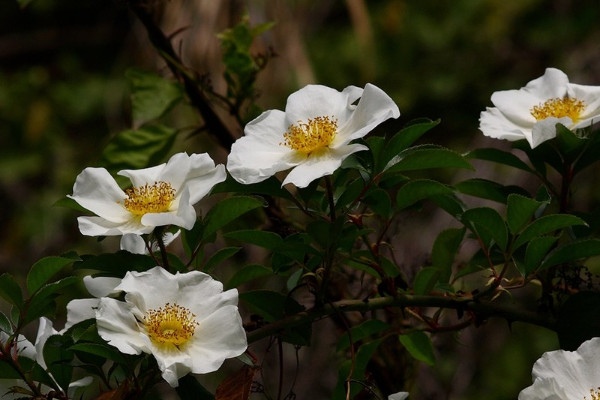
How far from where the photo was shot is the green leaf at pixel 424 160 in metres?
0.67

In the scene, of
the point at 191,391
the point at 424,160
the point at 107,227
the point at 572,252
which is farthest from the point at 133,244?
the point at 572,252

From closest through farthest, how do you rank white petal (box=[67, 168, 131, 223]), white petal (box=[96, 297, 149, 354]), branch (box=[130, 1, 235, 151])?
white petal (box=[96, 297, 149, 354]) → white petal (box=[67, 168, 131, 223]) → branch (box=[130, 1, 235, 151])

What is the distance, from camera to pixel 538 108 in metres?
0.82

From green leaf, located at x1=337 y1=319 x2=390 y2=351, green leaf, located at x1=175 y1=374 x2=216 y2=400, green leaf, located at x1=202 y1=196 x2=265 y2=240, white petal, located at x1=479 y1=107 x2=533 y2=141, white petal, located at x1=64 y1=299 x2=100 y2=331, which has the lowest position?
green leaf, located at x1=337 y1=319 x2=390 y2=351

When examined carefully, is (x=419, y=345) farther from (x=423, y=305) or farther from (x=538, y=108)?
(x=538, y=108)

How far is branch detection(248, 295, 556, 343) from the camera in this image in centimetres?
68

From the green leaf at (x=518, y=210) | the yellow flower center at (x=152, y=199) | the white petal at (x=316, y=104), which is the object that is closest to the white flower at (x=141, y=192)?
the yellow flower center at (x=152, y=199)

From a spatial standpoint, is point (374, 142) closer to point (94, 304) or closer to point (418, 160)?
point (418, 160)

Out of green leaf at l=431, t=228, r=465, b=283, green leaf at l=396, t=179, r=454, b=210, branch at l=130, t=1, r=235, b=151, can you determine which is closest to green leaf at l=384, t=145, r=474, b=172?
green leaf at l=396, t=179, r=454, b=210

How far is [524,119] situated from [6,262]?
2.11 meters

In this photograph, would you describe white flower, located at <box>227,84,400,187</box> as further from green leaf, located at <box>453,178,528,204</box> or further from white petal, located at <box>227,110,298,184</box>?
green leaf, located at <box>453,178,528,204</box>

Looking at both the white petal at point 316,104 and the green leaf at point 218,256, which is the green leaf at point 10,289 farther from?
the white petal at point 316,104

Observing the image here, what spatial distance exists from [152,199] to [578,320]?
36 cm

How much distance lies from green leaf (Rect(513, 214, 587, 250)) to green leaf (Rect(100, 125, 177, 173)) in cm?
49
